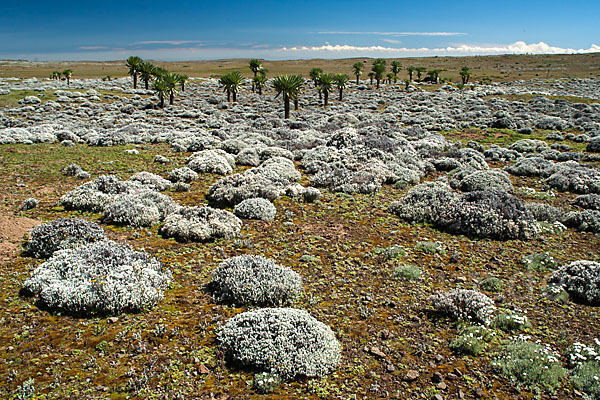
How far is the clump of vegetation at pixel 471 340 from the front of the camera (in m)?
6.13

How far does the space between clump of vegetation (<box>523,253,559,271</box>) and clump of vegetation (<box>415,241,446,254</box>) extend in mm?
1987

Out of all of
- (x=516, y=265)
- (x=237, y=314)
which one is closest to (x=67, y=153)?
(x=237, y=314)

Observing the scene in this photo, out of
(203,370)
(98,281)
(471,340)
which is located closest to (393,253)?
(471,340)

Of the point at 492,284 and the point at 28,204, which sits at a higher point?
the point at 28,204

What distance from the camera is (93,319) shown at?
6.58 metres

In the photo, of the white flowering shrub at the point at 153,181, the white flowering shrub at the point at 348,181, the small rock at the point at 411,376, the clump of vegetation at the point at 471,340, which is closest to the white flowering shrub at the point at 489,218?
the white flowering shrub at the point at 348,181

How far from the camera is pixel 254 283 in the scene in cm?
761

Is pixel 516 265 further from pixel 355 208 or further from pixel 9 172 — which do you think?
pixel 9 172

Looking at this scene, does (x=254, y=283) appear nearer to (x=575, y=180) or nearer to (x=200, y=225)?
(x=200, y=225)

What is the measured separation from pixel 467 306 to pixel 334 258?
3.40 meters

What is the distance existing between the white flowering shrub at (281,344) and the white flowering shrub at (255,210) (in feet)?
18.8

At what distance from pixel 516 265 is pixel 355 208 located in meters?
5.44

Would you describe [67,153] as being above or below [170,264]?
above

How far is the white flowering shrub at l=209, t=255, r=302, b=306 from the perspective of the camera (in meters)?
7.43
